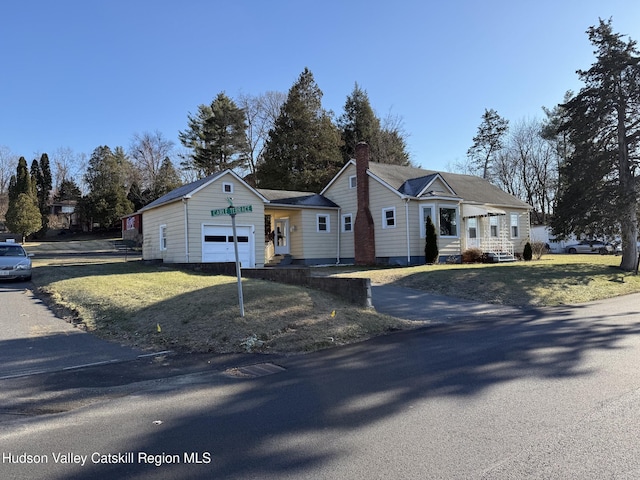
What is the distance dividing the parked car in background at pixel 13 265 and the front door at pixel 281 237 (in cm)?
1299

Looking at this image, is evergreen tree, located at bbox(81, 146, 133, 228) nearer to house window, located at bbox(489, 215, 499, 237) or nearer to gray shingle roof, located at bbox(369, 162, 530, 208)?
gray shingle roof, located at bbox(369, 162, 530, 208)

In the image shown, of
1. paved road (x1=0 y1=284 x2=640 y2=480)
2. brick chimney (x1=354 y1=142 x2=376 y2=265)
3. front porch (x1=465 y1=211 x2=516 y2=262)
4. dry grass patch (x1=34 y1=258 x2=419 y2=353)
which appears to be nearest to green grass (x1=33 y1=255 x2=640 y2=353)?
dry grass patch (x1=34 y1=258 x2=419 y2=353)

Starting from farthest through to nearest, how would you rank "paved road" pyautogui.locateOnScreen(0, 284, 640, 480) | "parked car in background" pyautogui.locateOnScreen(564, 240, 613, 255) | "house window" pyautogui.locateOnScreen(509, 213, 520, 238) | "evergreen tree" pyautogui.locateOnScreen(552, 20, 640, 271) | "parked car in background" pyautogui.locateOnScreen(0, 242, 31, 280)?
"parked car in background" pyautogui.locateOnScreen(564, 240, 613, 255)
"house window" pyautogui.locateOnScreen(509, 213, 520, 238)
"evergreen tree" pyautogui.locateOnScreen(552, 20, 640, 271)
"parked car in background" pyautogui.locateOnScreen(0, 242, 31, 280)
"paved road" pyautogui.locateOnScreen(0, 284, 640, 480)

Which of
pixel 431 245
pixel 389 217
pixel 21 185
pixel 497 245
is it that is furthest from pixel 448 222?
pixel 21 185

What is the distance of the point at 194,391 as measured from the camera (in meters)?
5.47

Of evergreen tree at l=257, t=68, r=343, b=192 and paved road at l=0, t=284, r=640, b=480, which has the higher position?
evergreen tree at l=257, t=68, r=343, b=192

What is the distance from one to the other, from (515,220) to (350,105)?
25.7m

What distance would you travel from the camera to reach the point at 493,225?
2759cm

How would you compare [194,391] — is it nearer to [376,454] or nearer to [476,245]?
[376,454]

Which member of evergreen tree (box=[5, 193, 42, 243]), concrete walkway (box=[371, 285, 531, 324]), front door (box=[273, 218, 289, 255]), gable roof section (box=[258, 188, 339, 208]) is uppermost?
evergreen tree (box=[5, 193, 42, 243])

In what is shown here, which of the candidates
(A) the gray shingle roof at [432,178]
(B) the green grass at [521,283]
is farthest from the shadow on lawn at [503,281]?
(A) the gray shingle roof at [432,178]

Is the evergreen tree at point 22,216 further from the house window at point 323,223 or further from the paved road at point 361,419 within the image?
the paved road at point 361,419

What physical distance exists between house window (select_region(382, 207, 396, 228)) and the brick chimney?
79 centimetres

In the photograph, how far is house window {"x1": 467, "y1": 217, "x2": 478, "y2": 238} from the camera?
25.5m
